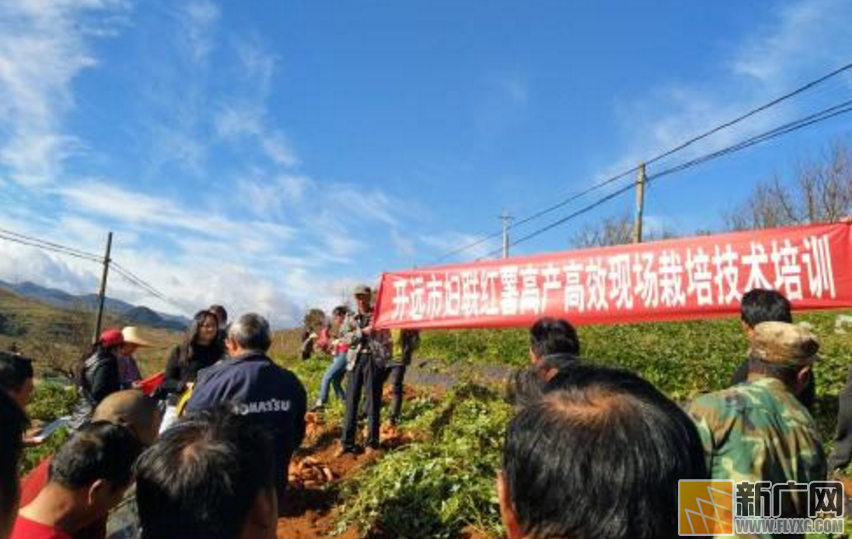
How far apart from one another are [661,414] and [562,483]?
0.22m

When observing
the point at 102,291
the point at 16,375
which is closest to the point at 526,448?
the point at 16,375

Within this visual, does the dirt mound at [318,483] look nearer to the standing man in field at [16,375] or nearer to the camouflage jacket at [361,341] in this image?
the camouflage jacket at [361,341]

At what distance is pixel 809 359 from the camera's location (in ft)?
8.84

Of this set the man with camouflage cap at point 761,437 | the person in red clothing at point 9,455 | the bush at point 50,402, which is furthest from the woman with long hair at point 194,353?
the bush at point 50,402

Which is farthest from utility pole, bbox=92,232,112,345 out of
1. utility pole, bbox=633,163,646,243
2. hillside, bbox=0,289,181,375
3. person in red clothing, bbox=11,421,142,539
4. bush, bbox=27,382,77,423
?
person in red clothing, bbox=11,421,142,539

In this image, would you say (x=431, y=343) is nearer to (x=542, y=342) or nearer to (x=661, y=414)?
(x=542, y=342)

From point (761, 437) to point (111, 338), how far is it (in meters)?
5.55

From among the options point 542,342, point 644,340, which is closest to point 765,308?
point 542,342

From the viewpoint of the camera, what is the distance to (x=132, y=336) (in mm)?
6453

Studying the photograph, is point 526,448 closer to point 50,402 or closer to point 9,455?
point 9,455

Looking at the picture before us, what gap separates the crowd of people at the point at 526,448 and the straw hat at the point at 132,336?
2416 millimetres

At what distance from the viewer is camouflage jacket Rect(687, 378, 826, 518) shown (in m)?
2.38

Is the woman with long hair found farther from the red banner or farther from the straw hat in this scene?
the red banner

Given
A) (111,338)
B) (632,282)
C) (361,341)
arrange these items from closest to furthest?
(111,338)
(632,282)
(361,341)
